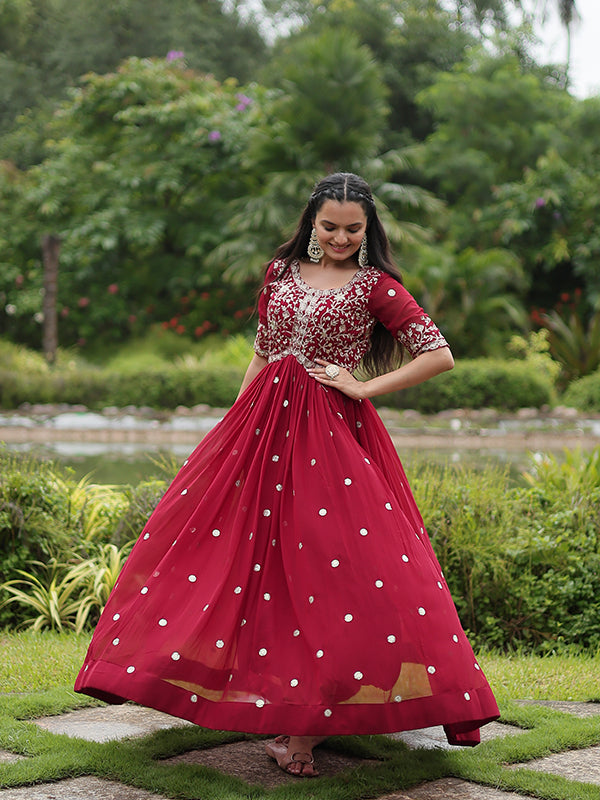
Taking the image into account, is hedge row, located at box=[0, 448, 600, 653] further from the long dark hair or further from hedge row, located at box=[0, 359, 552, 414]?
hedge row, located at box=[0, 359, 552, 414]

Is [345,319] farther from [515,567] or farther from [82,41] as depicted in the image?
[82,41]

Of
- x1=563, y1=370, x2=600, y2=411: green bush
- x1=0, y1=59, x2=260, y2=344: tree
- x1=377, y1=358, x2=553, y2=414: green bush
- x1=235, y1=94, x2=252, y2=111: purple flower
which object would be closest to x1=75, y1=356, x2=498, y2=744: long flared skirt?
x1=377, y1=358, x2=553, y2=414: green bush

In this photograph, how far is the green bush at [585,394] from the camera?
48.0 ft

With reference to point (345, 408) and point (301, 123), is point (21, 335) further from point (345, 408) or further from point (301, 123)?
point (345, 408)

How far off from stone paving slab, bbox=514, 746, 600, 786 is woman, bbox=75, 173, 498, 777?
227 mm

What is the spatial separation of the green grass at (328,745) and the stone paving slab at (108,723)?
0.20 ft

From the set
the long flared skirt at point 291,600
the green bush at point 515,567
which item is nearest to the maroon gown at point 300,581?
the long flared skirt at point 291,600

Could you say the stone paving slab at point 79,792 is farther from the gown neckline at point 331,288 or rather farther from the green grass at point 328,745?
the gown neckline at point 331,288

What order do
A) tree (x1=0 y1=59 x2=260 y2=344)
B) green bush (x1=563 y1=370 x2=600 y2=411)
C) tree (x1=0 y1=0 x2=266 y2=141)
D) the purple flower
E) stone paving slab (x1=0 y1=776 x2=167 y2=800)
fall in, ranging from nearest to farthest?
stone paving slab (x1=0 y1=776 x2=167 y2=800), green bush (x1=563 y1=370 x2=600 y2=411), tree (x1=0 y1=59 x2=260 y2=344), the purple flower, tree (x1=0 y1=0 x2=266 y2=141)

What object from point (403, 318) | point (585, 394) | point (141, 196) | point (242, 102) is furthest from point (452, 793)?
point (141, 196)

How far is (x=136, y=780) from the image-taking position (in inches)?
95.7

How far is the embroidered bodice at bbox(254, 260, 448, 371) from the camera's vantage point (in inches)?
110

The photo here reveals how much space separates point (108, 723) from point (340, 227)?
170cm

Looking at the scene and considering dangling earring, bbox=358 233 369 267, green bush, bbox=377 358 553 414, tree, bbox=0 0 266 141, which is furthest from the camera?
tree, bbox=0 0 266 141
